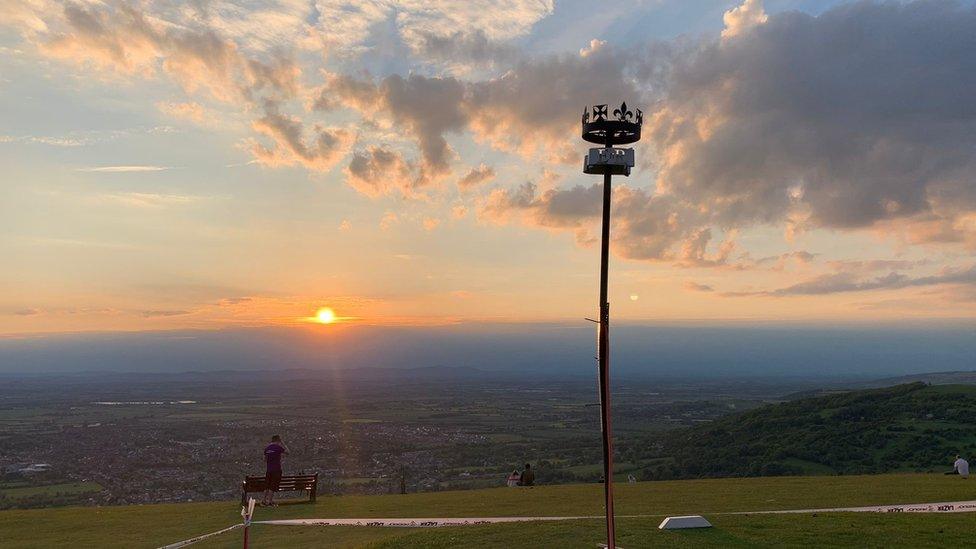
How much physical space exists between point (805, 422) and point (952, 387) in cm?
2114

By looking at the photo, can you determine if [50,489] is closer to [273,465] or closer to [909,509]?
[273,465]

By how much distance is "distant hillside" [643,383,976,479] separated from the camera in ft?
181

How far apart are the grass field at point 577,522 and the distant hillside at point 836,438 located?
1367 inches

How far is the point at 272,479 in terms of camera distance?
20.5 metres

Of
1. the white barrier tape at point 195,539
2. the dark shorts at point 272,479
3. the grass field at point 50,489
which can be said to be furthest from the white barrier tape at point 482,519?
the grass field at point 50,489

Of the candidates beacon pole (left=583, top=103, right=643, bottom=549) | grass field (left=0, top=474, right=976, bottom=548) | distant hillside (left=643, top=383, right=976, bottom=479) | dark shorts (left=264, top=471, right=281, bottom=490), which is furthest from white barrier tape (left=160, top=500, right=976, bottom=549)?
distant hillside (left=643, top=383, right=976, bottom=479)

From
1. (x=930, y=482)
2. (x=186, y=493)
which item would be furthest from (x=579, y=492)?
(x=186, y=493)

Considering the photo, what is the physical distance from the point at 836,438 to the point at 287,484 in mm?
59477

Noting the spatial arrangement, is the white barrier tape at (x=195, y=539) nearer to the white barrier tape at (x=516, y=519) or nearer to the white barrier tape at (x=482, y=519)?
the white barrier tape at (x=482, y=519)

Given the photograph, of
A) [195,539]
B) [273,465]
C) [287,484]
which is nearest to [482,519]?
[195,539]

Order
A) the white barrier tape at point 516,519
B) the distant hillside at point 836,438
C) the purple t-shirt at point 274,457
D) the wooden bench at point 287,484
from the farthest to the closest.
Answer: the distant hillside at point 836,438 → the wooden bench at point 287,484 → the purple t-shirt at point 274,457 → the white barrier tape at point 516,519

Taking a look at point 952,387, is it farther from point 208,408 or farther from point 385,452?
point 208,408

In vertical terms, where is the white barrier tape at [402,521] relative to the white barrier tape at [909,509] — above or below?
below

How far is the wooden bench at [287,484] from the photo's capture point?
20547mm
